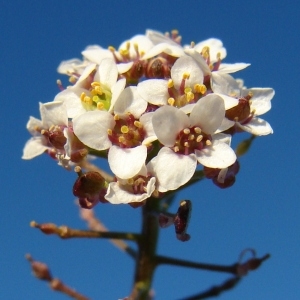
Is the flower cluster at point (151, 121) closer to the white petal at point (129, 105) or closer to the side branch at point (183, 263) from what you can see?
the white petal at point (129, 105)

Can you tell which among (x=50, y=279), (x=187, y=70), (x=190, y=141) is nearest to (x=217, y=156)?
(x=190, y=141)

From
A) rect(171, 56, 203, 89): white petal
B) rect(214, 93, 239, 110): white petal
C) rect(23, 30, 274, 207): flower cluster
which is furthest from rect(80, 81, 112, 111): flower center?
rect(214, 93, 239, 110): white petal

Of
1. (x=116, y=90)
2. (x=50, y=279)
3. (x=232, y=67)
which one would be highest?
(x=232, y=67)

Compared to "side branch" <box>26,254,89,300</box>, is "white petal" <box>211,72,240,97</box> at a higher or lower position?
higher

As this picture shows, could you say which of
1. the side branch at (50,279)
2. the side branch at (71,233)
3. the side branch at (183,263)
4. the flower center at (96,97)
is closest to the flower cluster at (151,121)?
the flower center at (96,97)

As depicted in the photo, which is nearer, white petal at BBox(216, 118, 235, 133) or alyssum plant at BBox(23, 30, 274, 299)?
alyssum plant at BBox(23, 30, 274, 299)

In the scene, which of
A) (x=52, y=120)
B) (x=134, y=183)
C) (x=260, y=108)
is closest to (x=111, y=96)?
(x=52, y=120)

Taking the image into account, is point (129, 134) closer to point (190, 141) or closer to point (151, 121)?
point (151, 121)

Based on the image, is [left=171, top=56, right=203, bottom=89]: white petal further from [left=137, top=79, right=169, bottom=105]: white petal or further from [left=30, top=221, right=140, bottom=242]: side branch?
[left=30, top=221, right=140, bottom=242]: side branch

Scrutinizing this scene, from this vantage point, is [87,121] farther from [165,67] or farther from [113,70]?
[165,67]
